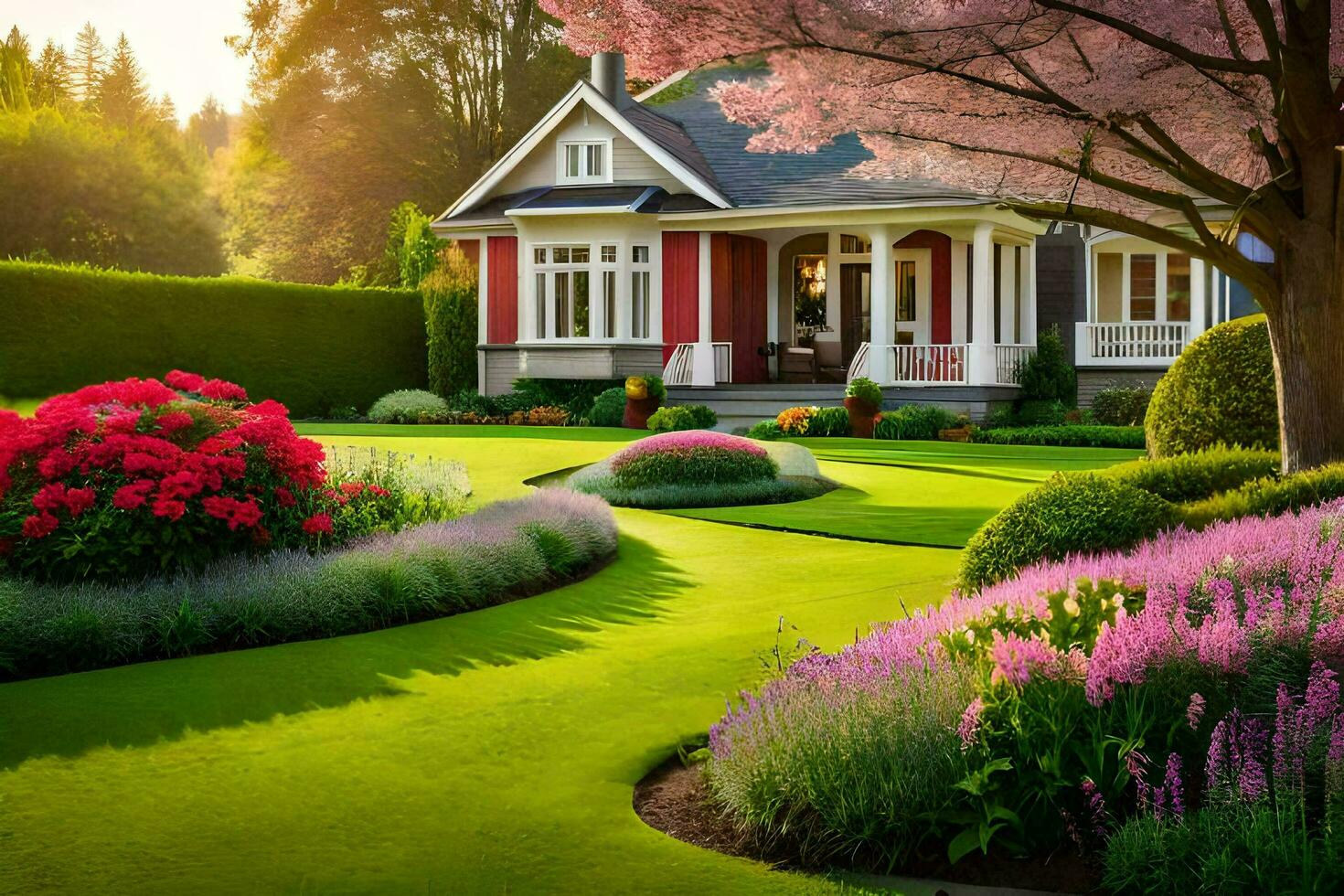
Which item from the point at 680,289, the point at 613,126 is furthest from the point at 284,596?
the point at 613,126

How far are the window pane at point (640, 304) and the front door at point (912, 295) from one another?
15.1ft

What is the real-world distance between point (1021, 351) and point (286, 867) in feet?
73.8

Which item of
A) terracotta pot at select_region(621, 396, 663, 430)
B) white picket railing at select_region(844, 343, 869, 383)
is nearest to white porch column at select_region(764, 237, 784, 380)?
white picket railing at select_region(844, 343, 869, 383)

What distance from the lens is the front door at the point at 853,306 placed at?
88.9 ft

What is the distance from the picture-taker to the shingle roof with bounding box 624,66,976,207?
80.4 ft

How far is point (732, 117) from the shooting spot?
10250mm

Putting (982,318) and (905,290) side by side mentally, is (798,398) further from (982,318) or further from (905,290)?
(905,290)

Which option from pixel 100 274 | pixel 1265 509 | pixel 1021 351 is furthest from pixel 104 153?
pixel 1265 509

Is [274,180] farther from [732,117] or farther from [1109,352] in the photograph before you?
[732,117]

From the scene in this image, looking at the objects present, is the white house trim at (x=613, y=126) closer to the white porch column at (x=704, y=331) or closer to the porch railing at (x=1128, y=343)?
the white porch column at (x=704, y=331)

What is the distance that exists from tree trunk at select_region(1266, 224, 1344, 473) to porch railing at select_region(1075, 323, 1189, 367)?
15.1 m

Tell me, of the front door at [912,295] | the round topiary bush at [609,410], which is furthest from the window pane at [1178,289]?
the round topiary bush at [609,410]

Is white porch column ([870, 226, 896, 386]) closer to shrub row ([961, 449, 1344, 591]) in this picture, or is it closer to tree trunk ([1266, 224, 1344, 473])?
tree trunk ([1266, 224, 1344, 473])

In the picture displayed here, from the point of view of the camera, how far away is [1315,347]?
9.91 metres
